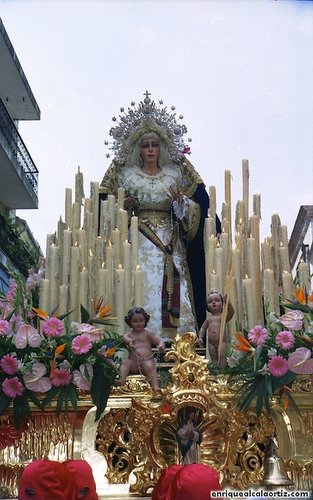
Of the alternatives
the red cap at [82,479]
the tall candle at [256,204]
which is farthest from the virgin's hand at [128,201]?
the red cap at [82,479]

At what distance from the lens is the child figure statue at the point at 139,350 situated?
4.28 meters

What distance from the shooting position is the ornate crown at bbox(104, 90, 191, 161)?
6605 mm

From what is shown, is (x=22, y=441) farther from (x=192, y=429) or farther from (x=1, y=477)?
(x=192, y=429)

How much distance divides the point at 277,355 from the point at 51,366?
1153 millimetres

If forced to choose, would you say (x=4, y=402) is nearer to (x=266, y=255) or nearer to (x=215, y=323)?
(x=215, y=323)

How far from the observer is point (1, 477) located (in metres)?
4.04

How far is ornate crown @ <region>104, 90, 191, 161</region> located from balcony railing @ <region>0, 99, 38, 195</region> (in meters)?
8.02

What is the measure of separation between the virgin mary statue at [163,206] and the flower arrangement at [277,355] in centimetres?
186

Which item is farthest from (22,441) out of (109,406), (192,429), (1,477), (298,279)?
(298,279)

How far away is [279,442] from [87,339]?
1.14 meters

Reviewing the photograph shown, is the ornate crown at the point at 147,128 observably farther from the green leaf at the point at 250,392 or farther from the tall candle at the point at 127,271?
the green leaf at the point at 250,392

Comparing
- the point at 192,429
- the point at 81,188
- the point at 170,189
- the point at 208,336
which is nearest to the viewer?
the point at 192,429

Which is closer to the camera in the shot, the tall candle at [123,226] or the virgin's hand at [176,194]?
the tall candle at [123,226]

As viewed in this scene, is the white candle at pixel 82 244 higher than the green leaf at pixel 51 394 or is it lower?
higher
